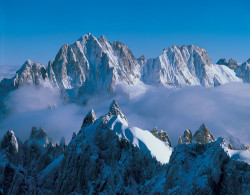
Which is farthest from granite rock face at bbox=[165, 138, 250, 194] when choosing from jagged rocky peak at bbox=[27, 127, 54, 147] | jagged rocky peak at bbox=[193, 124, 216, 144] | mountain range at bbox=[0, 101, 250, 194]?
jagged rocky peak at bbox=[27, 127, 54, 147]

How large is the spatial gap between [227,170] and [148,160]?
24.8 meters

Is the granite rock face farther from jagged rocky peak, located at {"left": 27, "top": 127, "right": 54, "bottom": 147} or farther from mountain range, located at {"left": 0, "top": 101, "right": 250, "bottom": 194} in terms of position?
jagged rocky peak, located at {"left": 27, "top": 127, "right": 54, "bottom": 147}

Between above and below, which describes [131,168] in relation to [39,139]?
below

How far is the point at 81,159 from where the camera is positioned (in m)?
67.1

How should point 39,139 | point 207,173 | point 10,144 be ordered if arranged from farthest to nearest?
1. point 39,139
2. point 10,144
3. point 207,173

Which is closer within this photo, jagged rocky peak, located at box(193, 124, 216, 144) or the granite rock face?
the granite rock face

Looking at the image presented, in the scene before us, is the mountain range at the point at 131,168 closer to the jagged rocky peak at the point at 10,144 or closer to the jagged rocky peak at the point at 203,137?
the jagged rocky peak at the point at 10,144

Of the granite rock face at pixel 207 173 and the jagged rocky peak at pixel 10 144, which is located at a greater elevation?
the jagged rocky peak at pixel 10 144

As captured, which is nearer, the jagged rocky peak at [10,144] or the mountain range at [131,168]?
the mountain range at [131,168]

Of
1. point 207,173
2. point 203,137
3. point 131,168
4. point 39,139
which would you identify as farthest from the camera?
point 39,139

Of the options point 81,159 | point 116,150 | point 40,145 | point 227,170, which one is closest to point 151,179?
point 116,150

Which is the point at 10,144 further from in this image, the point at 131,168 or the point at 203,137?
the point at 203,137

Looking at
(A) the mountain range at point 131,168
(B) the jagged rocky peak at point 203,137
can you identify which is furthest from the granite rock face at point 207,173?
(B) the jagged rocky peak at point 203,137

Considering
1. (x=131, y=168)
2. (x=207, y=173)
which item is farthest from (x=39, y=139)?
(x=207, y=173)
